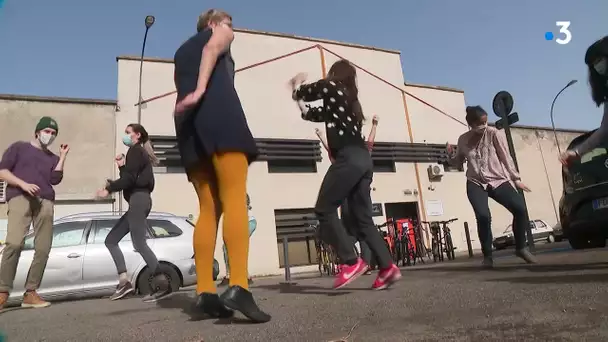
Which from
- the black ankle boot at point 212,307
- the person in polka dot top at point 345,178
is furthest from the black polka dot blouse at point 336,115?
the black ankle boot at point 212,307

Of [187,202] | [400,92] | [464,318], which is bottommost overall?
[464,318]

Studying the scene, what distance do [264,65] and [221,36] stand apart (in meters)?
18.5

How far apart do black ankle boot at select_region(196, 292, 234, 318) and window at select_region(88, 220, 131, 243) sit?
5.62 metres

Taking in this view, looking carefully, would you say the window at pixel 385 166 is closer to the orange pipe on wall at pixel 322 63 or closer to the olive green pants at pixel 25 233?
the orange pipe on wall at pixel 322 63

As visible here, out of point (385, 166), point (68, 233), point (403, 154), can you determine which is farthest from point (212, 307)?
point (403, 154)

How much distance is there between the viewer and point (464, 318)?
196cm

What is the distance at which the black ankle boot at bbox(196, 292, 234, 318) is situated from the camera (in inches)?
97.8

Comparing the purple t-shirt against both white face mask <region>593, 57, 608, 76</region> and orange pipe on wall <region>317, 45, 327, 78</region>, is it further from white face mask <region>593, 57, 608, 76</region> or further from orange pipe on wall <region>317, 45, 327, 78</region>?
orange pipe on wall <region>317, 45, 327, 78</region>

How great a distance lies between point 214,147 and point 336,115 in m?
1.56

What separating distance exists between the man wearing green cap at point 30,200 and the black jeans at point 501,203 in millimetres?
4828

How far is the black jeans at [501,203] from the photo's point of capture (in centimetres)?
530

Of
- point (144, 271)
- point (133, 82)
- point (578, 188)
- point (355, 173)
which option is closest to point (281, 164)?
point (133, 82)

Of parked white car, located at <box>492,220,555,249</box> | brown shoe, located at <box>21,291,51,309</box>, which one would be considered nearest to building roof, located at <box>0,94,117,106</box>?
brown shoe, located at <box>21,291,51,309</box>

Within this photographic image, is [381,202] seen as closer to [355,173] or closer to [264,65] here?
[264,65]
